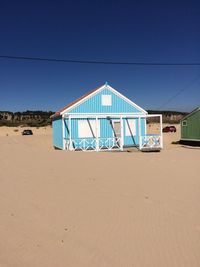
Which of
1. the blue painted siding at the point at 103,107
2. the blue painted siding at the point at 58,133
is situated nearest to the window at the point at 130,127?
the blue painted siding at the point at 103,107

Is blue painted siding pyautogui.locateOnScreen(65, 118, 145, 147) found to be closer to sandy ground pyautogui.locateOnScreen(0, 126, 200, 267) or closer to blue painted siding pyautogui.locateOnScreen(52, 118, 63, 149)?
blue painted siding pyautogui.locateOnScreen(52, 118, 63, 149)

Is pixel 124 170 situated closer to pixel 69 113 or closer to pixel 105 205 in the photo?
pixel 105 205

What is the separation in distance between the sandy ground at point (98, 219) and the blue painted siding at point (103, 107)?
1266cm

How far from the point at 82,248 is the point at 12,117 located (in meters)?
134

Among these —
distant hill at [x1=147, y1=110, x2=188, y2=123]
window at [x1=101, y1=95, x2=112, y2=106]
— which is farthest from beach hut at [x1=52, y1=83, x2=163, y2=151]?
distant hill at [x1=147, y1=110, x2=188, y2=123]

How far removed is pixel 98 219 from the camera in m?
6.17

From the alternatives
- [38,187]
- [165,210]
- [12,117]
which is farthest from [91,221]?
[12,117]

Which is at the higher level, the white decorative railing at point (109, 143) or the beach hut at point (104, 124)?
the beach hut at point (104, 124)

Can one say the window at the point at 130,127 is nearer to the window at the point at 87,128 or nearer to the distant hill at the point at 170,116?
the window at the point at 87,128

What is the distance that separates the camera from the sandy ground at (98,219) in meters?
4.66

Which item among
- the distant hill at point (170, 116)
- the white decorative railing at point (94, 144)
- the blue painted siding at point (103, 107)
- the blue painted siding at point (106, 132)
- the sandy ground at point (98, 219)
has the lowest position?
the sandy ground at point (98, 219)

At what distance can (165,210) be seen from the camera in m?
6.77

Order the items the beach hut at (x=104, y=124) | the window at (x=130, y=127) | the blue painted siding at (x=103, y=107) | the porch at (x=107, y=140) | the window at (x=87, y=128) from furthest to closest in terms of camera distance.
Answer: the window at (x=130, y=127)
the blue painted siding at (x=103, y=107)
the window at (x=87, y=128)
the beach hut at (x=104, y=124)
the porch at (x=107, y=140)

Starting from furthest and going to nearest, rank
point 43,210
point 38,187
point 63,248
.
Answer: point 38,187 → point 43,210 → point 63,248
